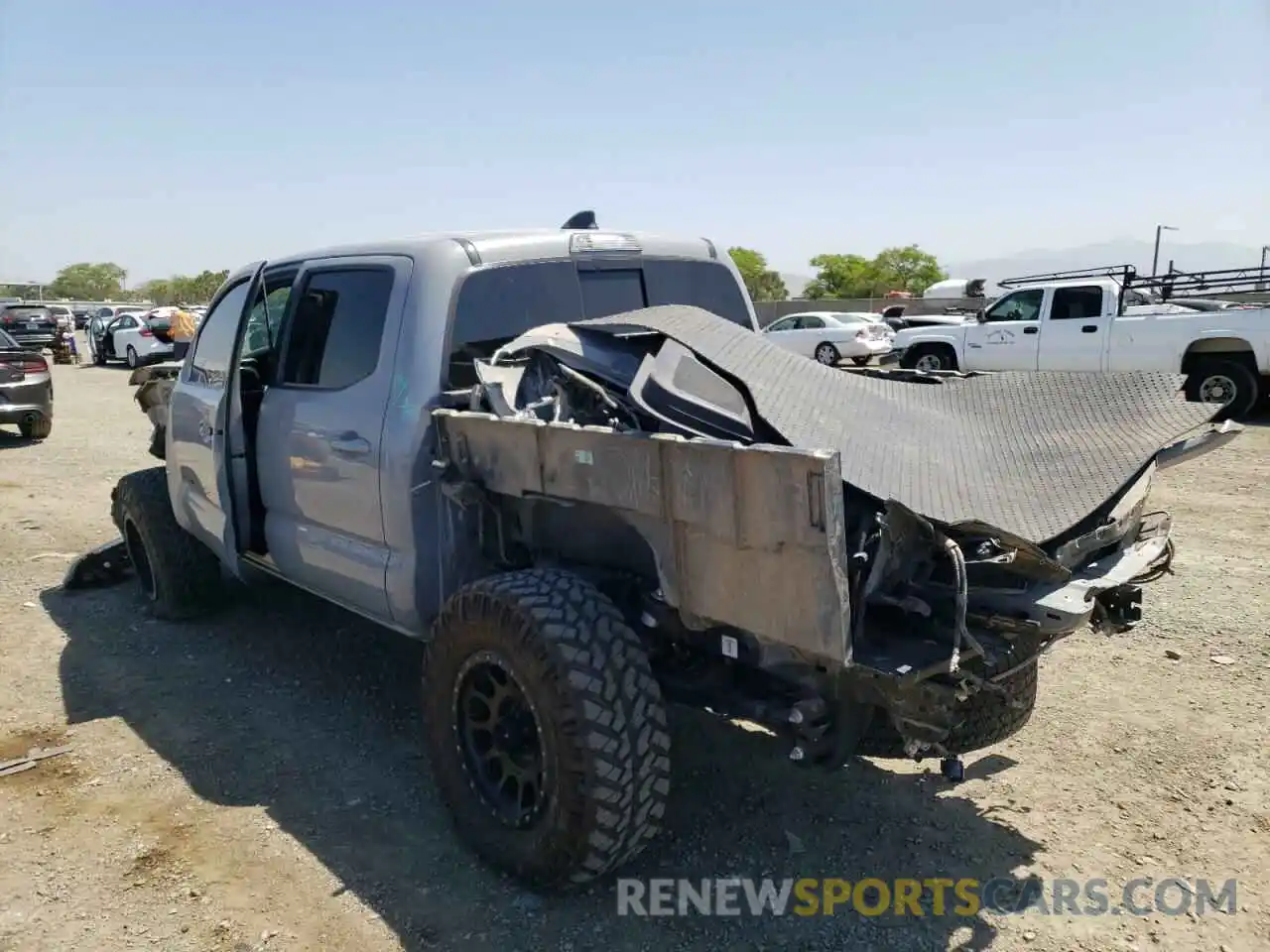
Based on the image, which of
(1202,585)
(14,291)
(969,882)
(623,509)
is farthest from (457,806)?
(14,291)

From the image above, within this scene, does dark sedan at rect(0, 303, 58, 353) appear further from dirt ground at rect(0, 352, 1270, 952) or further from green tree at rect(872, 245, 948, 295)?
green tree at rect(872, 245, 948, 295)

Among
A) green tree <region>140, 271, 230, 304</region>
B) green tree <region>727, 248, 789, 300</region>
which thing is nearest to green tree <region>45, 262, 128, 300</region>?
green tree <region>140, 271, 230, 304</region>

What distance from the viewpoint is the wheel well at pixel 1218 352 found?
12.6m

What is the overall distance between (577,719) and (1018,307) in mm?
14137

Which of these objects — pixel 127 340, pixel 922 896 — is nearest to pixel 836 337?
pixel 127 340

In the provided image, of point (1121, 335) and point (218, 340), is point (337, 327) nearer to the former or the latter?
point (218, 340)

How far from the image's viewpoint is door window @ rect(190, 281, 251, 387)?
15.4 ft

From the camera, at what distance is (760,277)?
2830 inches

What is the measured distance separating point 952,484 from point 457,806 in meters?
1.92

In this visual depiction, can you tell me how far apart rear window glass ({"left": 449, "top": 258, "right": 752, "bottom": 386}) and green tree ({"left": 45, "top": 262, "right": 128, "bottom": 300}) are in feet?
385

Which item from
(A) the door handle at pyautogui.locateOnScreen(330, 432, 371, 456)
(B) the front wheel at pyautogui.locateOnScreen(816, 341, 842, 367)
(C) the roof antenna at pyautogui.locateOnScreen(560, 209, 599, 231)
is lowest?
(B) the front wheel at pyautogui.locateOnScreen(816, 341, 842, 367)

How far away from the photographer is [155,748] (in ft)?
13.3

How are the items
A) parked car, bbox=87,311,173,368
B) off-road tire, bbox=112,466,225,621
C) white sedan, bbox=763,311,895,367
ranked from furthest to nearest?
parked car, bbox=87,311,173,368 < white sedan, bbox=763,311,895,367 < off-road tire, bbox=112,466,225,621

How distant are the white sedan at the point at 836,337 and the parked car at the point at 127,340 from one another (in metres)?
16.0
